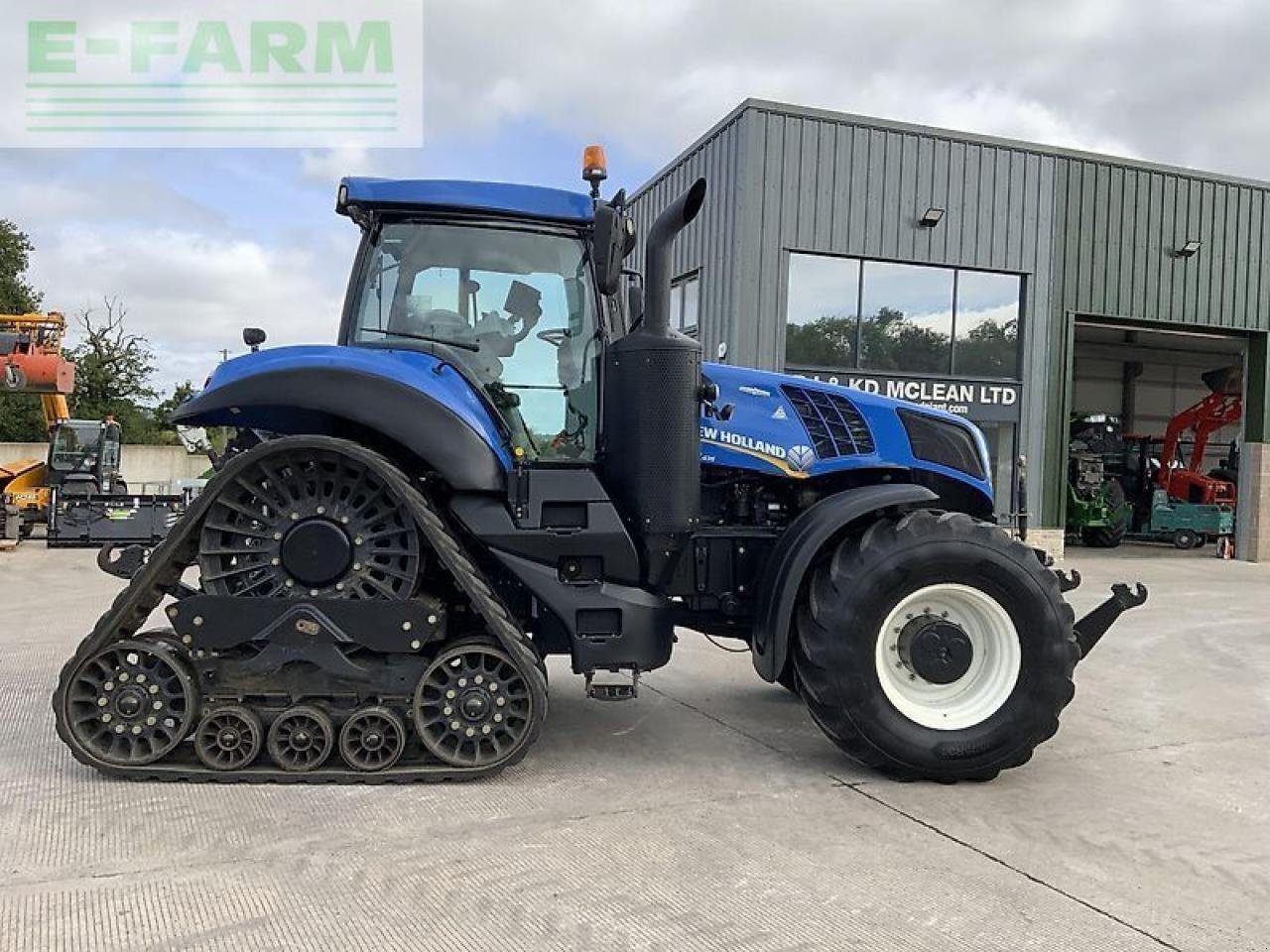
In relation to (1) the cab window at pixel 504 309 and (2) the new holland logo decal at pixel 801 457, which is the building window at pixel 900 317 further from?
(1) the cab window at pixel 504 309

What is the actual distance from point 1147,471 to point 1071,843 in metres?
21.2

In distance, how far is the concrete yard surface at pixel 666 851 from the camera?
301cm

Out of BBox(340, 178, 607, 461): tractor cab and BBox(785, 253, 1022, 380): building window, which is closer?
BBox(340, 178, 607, 461): tractor cab

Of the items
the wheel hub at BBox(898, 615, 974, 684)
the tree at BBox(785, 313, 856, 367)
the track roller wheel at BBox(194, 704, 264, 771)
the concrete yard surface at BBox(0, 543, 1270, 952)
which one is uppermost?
the tree at BBox(785, 313, 856, 367)

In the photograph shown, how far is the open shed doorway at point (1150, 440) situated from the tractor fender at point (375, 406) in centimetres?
1473

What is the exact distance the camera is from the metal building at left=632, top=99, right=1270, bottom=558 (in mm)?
13641

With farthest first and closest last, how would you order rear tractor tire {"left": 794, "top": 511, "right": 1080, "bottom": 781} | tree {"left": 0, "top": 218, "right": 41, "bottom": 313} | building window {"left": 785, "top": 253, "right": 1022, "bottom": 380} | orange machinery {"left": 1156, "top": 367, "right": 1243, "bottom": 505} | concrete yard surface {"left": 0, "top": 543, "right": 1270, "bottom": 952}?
tree {"left": 0, "top": 218, "right": 41, "bottom": 313}, orange machinery {"left": 1156, "top": 367, "right": 1243, "bottom": 505}, building window {"left": 785, "top": 253, "right": 1022, "bottom": 380}, rear tractor tire {"left": 794, "top": 511, "right": 1080, "bottom": 781}, concrete yard surface {"left": 0, "top": 543, "right": 1270, "bottom": 952}

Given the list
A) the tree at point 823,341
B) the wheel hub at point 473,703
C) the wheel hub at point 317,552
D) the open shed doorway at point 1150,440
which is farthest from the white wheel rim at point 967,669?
the open shed doorway at point 1150,440

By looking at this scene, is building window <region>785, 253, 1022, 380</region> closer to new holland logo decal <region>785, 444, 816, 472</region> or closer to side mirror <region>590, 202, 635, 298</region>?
new holland logo decal <region>785, 444, 816, 472</region>

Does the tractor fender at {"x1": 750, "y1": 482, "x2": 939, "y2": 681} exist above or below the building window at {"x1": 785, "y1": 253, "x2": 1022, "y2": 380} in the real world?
below

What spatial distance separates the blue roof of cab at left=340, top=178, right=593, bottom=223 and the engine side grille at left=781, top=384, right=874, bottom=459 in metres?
1.39

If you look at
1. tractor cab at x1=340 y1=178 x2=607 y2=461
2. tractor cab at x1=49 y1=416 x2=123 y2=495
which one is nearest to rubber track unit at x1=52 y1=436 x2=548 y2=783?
tractor cab at x1=340 y1=178 x2=607 y2=461

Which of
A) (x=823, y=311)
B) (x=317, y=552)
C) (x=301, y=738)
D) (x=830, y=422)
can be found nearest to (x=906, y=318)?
(x=823, y=311)

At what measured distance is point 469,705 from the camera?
422cm
